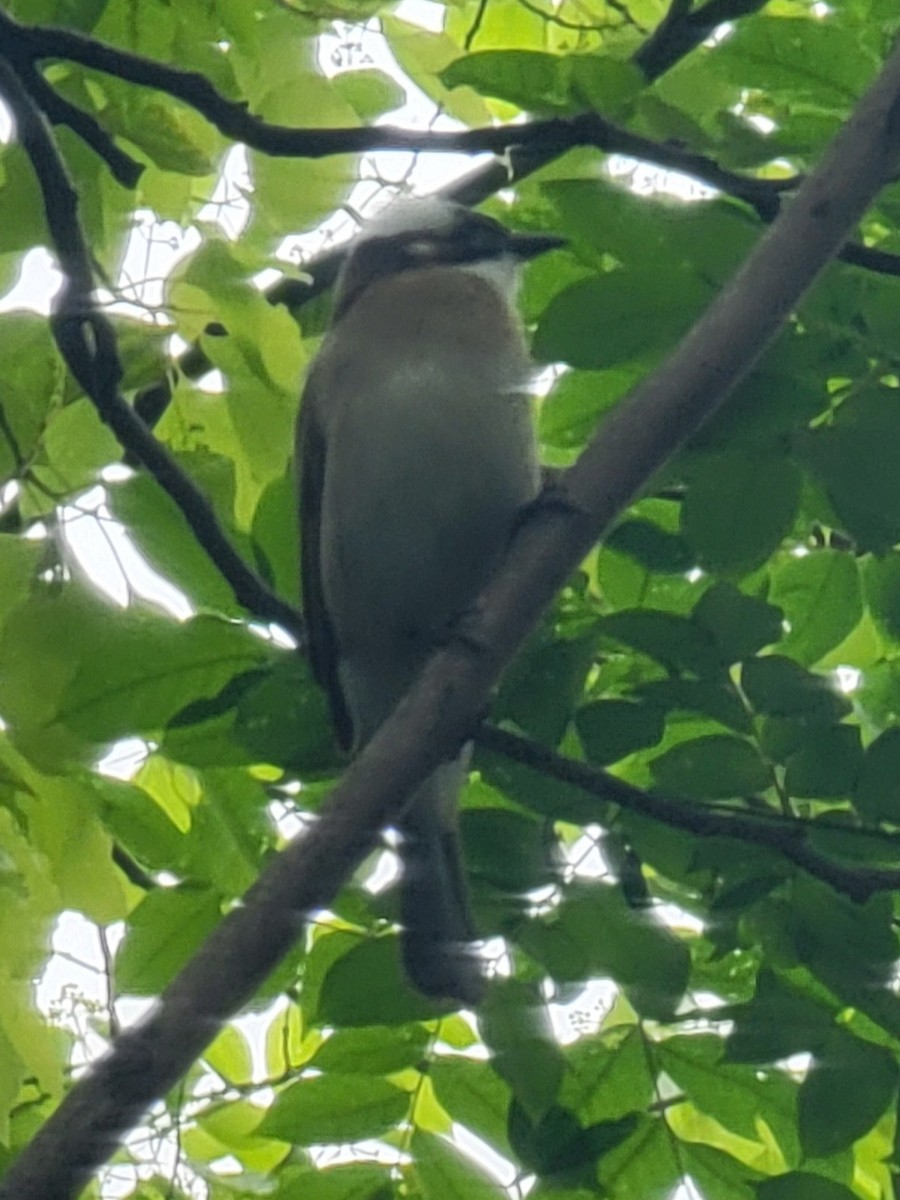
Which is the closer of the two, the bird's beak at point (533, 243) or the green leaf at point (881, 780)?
the green leaf at point (881, 780)

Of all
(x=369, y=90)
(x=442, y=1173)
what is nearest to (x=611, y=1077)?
(x=442, y=1173)

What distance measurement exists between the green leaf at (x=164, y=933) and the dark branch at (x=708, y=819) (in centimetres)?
36

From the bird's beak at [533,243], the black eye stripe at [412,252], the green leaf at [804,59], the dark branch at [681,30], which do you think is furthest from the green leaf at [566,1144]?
the black eye stripe at [412,252]

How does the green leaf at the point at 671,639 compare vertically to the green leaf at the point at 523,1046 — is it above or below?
above

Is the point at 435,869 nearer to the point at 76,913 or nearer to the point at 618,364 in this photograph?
the point at 76,913

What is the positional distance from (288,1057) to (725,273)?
3.23 feet

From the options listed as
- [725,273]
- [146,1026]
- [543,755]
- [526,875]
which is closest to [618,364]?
[725,273]

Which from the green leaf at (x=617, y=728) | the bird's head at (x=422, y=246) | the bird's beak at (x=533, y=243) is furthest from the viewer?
the bird's head at (x=422, y=246)

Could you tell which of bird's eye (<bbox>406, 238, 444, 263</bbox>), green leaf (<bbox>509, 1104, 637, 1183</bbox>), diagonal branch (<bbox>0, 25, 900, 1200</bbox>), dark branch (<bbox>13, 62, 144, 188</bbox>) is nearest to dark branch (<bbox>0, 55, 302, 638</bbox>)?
dark branch (<bbox>13, 62, 144, 188</bbox>)

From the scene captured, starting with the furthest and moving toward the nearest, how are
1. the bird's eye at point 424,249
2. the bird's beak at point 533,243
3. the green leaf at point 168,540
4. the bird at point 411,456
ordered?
the bird's eye at point 424,249, the bird at point 411,456, the bird's beak at point 533,243, the green leaf at point 168,540

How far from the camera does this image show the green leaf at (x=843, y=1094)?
5.46 feet

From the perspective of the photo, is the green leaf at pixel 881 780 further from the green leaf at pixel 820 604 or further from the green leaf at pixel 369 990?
the green leaf at pixel 369 990

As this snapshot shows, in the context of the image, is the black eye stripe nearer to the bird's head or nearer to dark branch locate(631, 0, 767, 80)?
the bird's head

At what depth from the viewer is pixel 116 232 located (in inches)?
79.0
